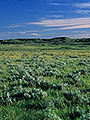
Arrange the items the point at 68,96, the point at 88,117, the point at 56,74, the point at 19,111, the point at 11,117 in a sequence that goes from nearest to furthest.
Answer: the point at 88,117 → the point at 11,117 → the point at 19,111 → the point at 68,96 → the point at 56,74

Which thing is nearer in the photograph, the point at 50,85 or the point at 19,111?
the point at 19,111

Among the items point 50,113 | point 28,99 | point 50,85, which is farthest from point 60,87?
point 50,113

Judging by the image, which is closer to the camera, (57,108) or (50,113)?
(50,113)

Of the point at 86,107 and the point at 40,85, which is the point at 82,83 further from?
the point at 86,107

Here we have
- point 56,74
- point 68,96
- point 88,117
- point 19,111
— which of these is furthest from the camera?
point 56,74

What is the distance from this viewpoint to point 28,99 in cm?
761

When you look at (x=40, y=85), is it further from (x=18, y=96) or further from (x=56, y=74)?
(x=56, y=74)

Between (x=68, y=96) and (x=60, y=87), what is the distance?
1.50 meters

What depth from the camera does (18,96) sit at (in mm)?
7980

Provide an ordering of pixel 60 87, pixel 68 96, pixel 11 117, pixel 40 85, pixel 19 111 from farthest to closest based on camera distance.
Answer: pixel 40 85, pixel 60 87, pixel 68 96, pixel 19 111, pixel 11 117

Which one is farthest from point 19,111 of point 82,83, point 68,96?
point 82,83

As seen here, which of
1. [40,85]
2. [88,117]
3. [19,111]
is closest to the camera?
[88,117]

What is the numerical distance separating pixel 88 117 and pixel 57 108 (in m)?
1.43

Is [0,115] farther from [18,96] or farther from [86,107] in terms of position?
[86,107]
